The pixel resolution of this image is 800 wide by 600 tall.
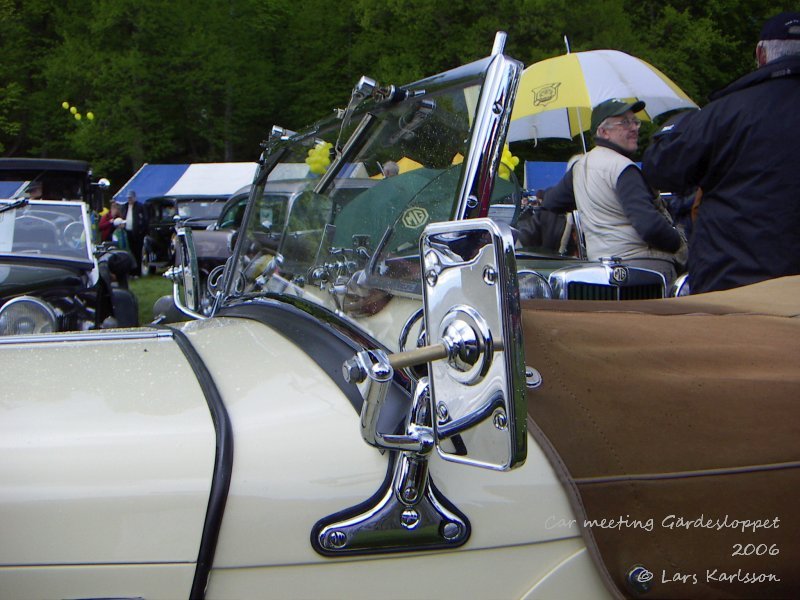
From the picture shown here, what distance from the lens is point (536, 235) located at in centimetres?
571

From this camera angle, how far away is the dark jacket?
2.50 m

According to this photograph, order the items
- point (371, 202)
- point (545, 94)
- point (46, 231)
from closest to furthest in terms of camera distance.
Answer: point (371, 202) → point (46, 231) → point (545, 94)

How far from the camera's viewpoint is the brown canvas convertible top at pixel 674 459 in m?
1.10

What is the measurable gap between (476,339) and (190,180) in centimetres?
2082

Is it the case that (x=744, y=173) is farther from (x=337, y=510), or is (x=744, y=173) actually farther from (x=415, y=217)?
(x=337, y=510)

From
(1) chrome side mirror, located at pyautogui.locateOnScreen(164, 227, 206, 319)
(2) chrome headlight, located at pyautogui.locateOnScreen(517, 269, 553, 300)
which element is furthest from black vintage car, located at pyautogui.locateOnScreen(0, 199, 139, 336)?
(2) chrome headlight, located at pyautogui.locateOnScreen(517, 269, 553, 300)

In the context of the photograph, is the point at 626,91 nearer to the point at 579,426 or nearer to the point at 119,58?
the point at 579,426

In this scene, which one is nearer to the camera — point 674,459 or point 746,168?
point 674,459

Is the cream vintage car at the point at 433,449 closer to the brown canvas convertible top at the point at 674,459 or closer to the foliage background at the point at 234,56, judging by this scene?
the brown canvas convertible top at the point at 674,459

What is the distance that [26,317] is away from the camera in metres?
4.75

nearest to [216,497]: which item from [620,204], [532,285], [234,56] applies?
[532,285]

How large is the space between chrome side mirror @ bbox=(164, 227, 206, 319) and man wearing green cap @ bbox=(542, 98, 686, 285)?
5.54ft

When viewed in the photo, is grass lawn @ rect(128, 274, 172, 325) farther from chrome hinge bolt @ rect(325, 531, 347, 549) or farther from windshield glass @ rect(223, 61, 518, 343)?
chrome hinge bolt @ rect(325, 531, 347, 549)

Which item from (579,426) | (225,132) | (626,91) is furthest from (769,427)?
(225,132)
